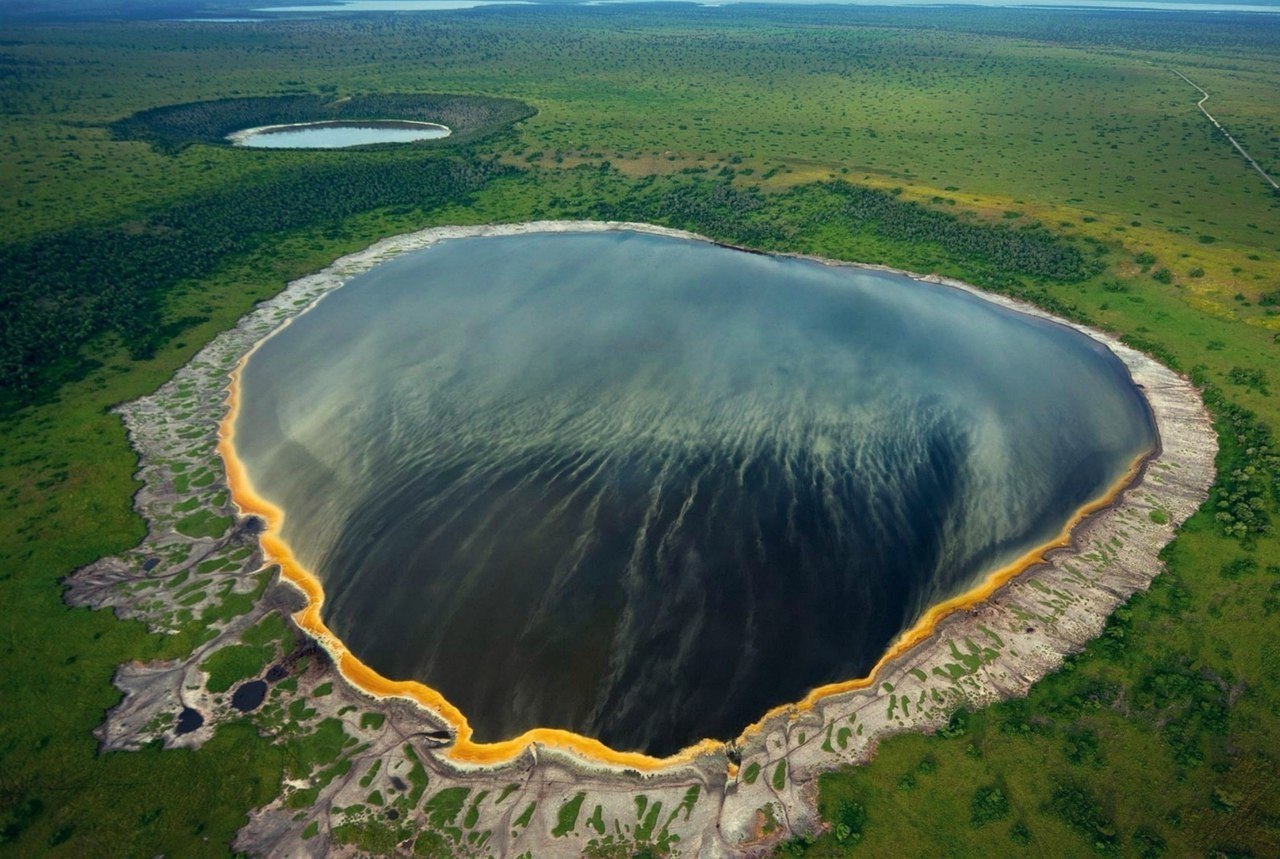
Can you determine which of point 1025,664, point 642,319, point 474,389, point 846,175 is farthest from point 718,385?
point 846,175

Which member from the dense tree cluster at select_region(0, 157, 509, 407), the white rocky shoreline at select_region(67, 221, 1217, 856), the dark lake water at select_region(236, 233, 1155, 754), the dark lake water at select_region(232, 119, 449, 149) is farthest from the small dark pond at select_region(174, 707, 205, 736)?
the dark lake water at select_region(232, 119, 449, 149)

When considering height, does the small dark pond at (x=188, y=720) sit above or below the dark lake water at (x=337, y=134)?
below

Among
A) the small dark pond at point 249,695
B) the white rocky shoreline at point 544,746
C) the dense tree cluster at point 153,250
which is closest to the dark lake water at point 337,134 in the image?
the dense tree cluster at point 153,250

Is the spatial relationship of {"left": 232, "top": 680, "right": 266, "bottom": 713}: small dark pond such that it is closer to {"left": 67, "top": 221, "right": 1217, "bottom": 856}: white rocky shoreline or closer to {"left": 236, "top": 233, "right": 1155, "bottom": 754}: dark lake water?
{"left": 67, "top": 221, "right": 1217, "bottom": 856}: white rocky shoreline

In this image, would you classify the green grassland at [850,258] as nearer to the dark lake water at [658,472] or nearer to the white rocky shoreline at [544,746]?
the white rocky shoreline at [544,746]

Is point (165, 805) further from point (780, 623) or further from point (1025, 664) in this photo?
point (1025, 664)

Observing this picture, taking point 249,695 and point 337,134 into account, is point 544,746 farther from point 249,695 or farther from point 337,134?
point 337,134
